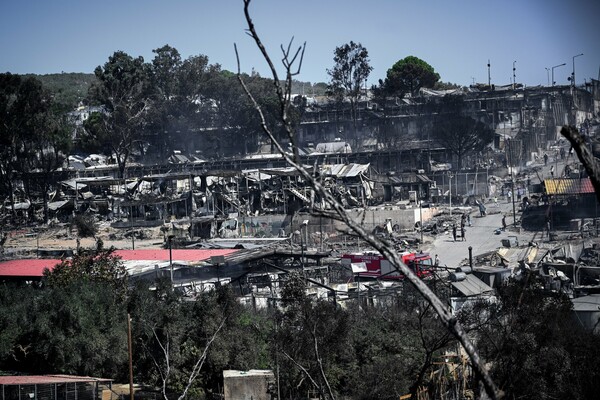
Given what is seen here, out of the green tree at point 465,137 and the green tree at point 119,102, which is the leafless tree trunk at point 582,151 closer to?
the green tree at point 465,137

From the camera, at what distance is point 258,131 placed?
50062 mm

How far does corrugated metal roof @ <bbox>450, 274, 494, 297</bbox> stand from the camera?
49.3 feet

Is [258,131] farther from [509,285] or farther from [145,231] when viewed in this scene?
[509,285]

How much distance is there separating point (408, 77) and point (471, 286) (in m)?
38.4

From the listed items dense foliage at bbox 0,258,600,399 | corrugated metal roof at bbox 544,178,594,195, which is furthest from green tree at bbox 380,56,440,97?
dense foliage at bbox 0,258,600,399

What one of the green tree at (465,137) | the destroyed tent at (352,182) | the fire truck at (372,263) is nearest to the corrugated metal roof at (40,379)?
the fire truck at (372,263)

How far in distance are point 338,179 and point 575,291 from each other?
66.8 ft

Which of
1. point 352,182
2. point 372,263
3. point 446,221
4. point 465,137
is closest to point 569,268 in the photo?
point 372,263

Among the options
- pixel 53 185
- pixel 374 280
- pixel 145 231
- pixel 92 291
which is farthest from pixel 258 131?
pixel 92 291

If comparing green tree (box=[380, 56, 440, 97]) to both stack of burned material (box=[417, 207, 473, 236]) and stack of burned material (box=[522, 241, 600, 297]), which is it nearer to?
stack of burned material (box=[417, 207, 473, 236])

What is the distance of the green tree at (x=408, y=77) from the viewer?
2026 inches

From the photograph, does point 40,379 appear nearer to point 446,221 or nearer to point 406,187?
point 446,221

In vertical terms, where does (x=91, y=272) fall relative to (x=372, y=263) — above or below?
above

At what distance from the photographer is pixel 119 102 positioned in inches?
1903
